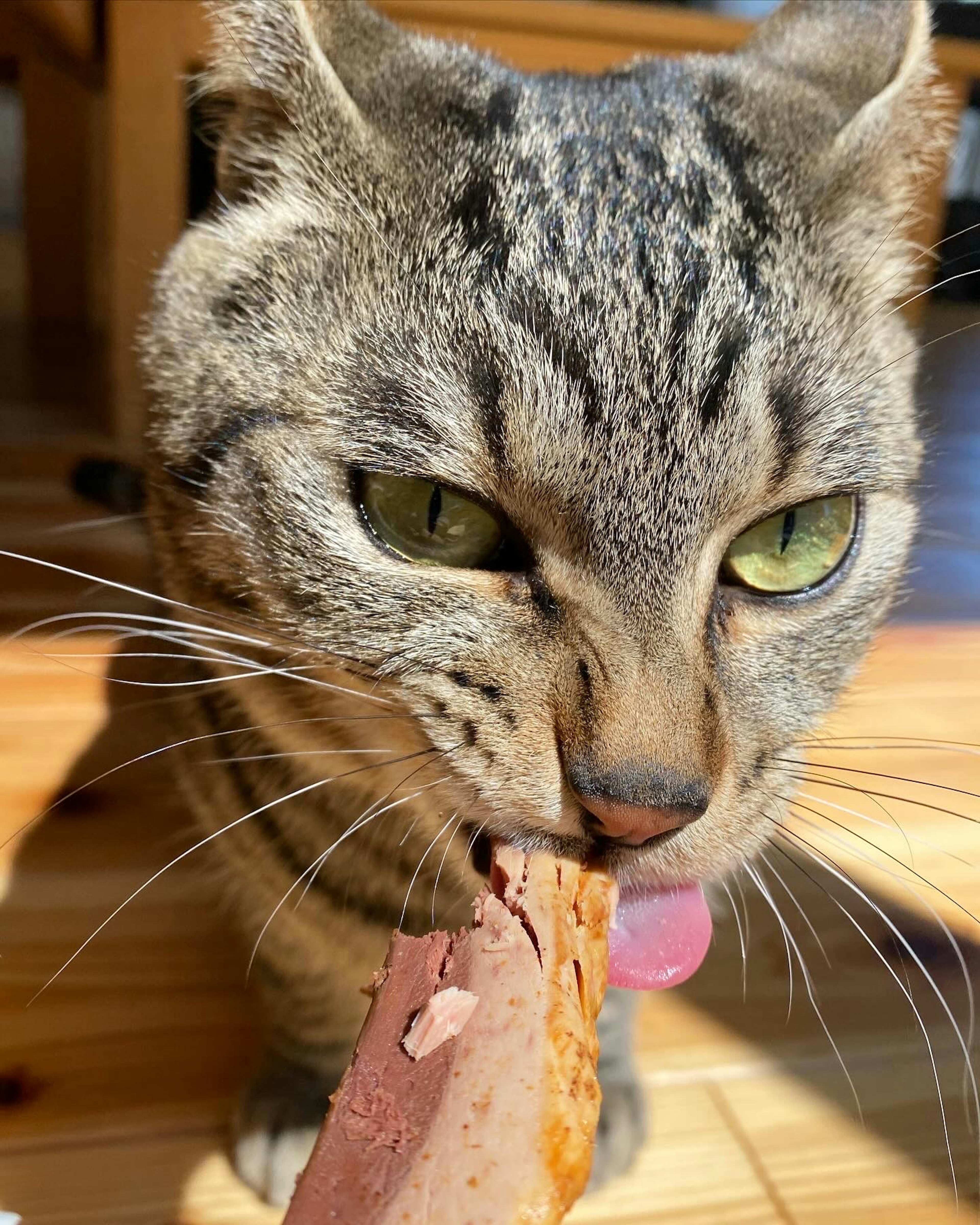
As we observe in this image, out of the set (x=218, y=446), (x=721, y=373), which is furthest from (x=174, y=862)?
(x=721, y=373)

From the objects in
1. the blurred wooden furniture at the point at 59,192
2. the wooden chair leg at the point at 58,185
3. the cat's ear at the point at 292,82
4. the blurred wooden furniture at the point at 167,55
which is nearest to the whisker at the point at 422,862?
the cat's ear at the point at 292,82

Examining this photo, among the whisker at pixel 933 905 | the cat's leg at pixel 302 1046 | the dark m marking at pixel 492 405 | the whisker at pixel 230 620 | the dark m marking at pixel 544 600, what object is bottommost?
the cat's leg at pixel 302 1046

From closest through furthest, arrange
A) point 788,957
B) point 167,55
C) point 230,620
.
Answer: point 230,620
point 788,957
point 167,55

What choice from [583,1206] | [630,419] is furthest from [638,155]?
[583,1206]

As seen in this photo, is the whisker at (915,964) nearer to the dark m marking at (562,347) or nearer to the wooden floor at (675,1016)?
the wooden floor at (675,1016)

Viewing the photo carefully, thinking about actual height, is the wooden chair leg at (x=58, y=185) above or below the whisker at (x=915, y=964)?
above

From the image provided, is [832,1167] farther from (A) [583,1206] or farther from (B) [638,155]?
(B) [638,155]

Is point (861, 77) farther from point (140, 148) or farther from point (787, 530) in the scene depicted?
point (140, 148)
